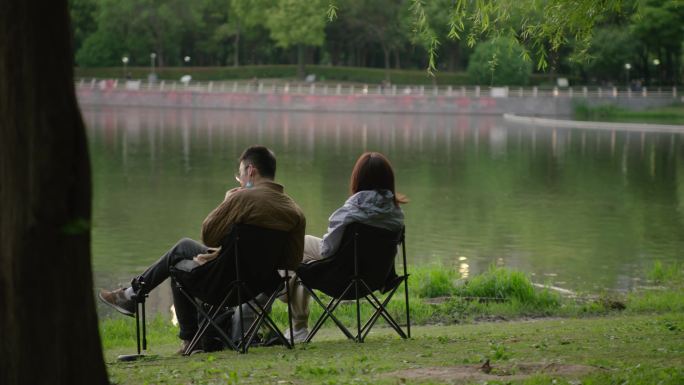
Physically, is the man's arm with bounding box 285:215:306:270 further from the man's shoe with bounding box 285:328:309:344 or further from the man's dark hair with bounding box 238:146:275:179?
the man's shoe with bounding box 285:328:309:344

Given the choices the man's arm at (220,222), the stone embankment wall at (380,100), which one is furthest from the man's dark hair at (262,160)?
the stone embankment wall at (380,100)

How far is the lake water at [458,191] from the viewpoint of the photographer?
14.4 m

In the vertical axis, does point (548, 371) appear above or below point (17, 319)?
below

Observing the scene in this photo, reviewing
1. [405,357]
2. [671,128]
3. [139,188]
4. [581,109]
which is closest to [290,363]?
[405,357]

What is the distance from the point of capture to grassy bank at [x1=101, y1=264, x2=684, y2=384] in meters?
5.18

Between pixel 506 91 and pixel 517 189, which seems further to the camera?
pixel 506 91

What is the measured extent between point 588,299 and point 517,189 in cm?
1309

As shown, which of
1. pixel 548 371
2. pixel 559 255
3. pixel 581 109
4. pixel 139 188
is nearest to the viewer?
pixel 548 371

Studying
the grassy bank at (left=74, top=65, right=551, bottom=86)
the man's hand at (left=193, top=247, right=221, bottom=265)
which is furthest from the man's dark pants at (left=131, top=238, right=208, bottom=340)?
the grassy bank at (left=74, top=65, right=551, bottom=86)

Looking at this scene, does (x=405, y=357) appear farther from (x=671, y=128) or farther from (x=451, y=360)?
(x=671, y=128)

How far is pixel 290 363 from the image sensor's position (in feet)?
19.1

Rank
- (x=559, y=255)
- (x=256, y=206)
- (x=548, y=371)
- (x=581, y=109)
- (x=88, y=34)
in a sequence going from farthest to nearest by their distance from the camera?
(x=88, y=34), (x=581, y=109), (x=559, y=255), (x=256, y=206), (x=548, y=371)

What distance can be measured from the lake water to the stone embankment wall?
59.9 feet

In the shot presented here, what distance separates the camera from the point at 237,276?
6.30 meters
